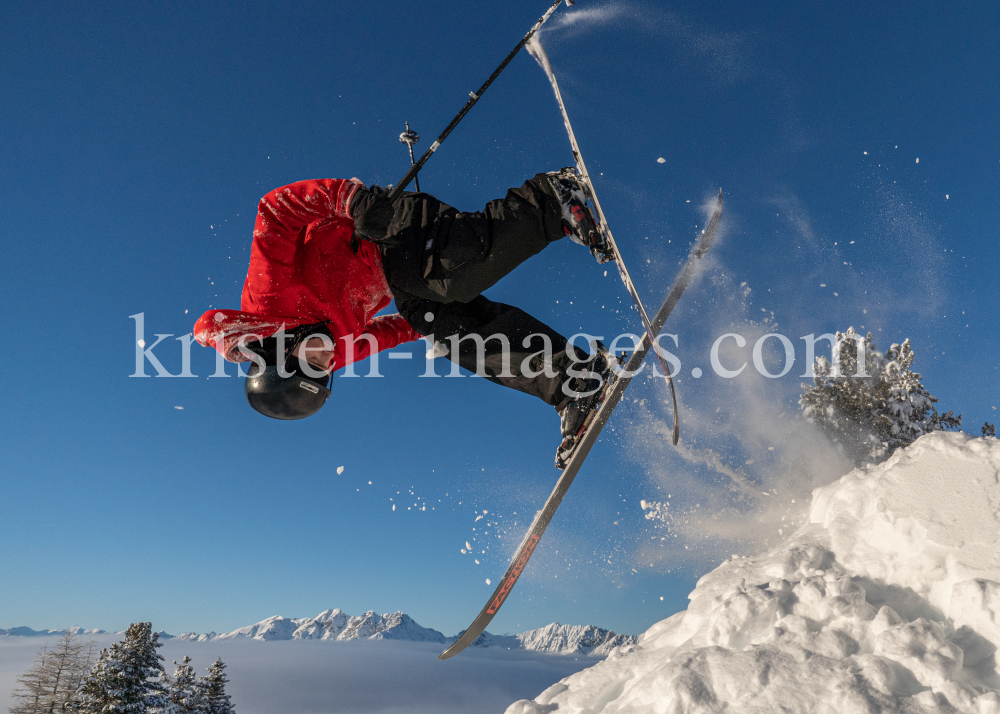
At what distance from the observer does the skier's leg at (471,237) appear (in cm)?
346

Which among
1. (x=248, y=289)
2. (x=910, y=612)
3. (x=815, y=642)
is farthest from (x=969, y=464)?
(x=248, y=289)

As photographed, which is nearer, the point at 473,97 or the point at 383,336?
the point at 473,97

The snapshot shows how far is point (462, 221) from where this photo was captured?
3.52 meters

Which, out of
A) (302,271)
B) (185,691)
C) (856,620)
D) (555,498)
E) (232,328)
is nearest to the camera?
(856,620)

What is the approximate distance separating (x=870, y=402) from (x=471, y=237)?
25.4 ft

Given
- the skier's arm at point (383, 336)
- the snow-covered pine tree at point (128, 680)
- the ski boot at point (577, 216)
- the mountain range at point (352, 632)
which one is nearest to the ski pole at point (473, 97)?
the ski boot at point (577, 216)

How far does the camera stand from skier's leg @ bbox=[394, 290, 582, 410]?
421 centimetres

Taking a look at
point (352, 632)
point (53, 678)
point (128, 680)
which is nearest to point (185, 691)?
point (128, 680)

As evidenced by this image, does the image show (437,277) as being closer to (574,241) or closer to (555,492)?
(574,241)

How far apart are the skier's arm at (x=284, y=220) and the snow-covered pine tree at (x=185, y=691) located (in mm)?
20188

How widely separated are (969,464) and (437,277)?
3444 millimetres

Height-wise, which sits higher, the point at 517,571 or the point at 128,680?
the point at 517,571

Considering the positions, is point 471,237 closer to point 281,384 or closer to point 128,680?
point 281,384

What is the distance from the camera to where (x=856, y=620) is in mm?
2281
